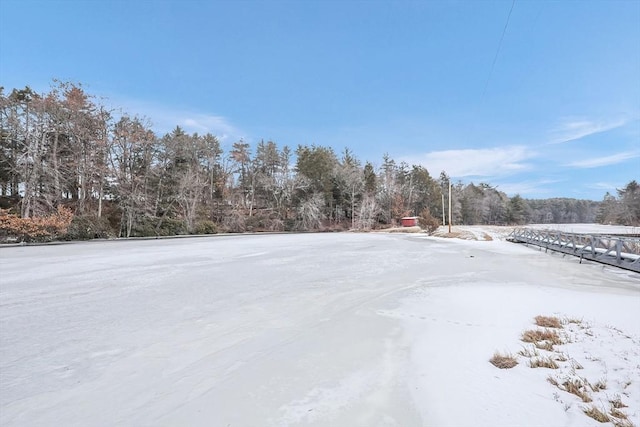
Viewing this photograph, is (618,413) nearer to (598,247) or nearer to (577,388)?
(577,388)

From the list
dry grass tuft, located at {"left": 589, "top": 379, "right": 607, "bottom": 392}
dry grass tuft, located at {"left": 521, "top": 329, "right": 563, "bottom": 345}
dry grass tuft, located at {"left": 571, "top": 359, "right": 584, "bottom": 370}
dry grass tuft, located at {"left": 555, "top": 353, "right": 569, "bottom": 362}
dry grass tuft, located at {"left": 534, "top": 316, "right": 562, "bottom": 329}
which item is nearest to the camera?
dry grass tuft, located at {"left": 589, "top": 379, "right": 607, "bottom": 392}

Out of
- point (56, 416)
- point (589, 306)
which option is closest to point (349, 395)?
point (56, 416)

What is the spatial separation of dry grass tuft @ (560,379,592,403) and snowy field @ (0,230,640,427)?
0.08ft

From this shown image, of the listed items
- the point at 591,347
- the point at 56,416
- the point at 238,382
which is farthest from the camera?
the point at 591,347

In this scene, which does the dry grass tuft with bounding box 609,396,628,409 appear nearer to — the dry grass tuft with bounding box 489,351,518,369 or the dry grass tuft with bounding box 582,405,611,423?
the dry grass tuft with bounding box 582,405,611,423

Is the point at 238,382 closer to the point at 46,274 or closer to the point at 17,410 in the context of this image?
the point at 17,410

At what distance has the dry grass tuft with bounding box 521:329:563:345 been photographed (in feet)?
11.6

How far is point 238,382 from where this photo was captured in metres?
2.74

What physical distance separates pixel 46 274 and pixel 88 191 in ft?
75.7

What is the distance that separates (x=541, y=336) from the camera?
3.63m

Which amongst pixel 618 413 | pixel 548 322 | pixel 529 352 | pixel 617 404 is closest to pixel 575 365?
pixel 529 352

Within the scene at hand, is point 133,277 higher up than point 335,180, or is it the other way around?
point 335,180

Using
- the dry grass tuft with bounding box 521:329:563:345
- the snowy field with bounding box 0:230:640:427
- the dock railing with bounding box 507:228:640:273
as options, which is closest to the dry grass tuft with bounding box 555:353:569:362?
the snowy field with bounding box 0:230:640:427

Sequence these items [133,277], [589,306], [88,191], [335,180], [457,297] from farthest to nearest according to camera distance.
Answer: [335,180], [88,191], [133,277], [457,297], [589,306]
